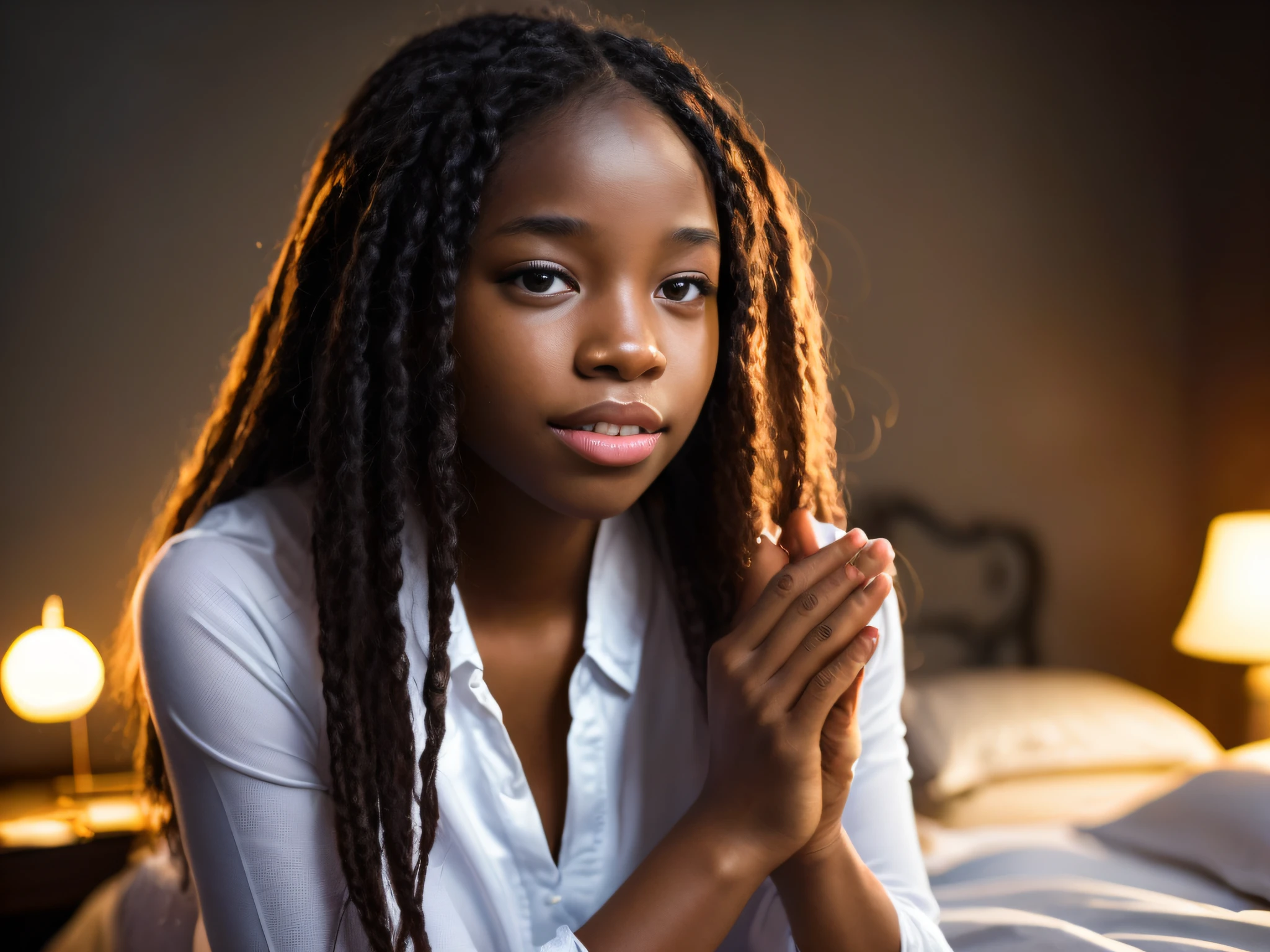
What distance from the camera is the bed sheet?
4.09ft

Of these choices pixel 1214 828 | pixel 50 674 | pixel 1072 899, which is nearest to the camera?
pixel 1072 899

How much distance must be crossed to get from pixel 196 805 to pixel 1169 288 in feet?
9.99

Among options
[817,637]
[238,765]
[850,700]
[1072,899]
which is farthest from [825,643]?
[1072,899]

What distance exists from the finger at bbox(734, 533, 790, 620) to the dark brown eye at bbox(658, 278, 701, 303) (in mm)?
305

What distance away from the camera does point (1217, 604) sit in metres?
2.53

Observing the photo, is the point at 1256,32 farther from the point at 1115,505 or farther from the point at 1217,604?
the point at 1217,604

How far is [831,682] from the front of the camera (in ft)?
2.89

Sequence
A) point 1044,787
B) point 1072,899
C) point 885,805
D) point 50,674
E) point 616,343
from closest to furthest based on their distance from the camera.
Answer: point 616,343 → point 885,805 → point 1072,899 → point 50,674 → point 1044,787

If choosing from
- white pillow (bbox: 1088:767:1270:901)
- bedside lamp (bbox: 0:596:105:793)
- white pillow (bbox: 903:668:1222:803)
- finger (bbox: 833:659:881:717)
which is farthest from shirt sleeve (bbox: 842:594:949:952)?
bedside lamp (bbox: 0:596:105:793)

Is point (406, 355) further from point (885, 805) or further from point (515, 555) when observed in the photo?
point (885, 805)

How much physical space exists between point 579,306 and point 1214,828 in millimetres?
1411

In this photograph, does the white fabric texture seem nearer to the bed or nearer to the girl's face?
the girl's face

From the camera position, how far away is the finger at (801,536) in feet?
3.43

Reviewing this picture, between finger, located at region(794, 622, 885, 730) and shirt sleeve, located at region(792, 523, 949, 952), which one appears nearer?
finger, located at region(794, 622, 885, 730)
